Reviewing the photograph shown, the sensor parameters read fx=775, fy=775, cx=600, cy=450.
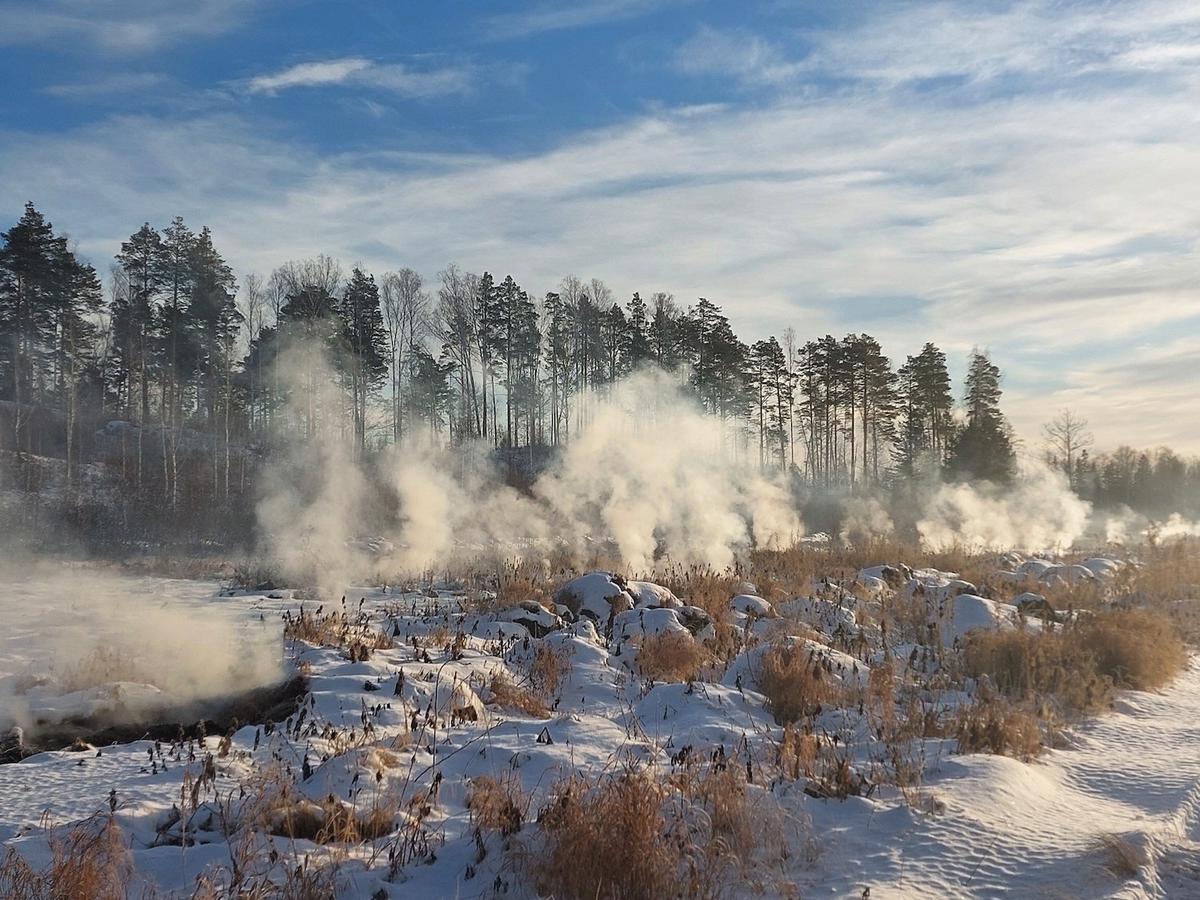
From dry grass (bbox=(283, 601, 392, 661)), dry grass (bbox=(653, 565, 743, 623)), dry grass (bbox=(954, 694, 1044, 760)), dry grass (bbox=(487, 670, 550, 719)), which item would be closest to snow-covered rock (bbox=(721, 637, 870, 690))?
dry grass (bbox=(954, 694, 1044, 760))

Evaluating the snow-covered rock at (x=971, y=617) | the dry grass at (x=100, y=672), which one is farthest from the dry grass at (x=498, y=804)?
the snow-covered rock at (x=971, y=617)

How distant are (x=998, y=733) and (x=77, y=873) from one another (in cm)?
567

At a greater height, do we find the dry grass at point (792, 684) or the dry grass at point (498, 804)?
the dry grass at point (498, 804)

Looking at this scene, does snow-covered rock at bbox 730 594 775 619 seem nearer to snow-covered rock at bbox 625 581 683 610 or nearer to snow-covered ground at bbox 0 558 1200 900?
snow-covered rock at bbox 625 581 683 610

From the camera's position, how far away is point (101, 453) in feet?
119

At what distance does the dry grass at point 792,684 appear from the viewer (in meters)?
6.89

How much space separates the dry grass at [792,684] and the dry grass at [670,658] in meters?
1.01

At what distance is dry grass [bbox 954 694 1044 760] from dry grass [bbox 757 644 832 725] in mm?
1248

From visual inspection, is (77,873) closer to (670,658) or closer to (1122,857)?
(1122,857)

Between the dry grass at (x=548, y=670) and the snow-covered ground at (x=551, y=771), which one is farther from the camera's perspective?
the dry grass at (x=548, y=670)

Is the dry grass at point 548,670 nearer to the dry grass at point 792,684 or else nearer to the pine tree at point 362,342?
the dry grass at point 792,684

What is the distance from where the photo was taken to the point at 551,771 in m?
4.98

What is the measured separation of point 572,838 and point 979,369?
6198cm

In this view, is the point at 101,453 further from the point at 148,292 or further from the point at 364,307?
the point at 364,307
